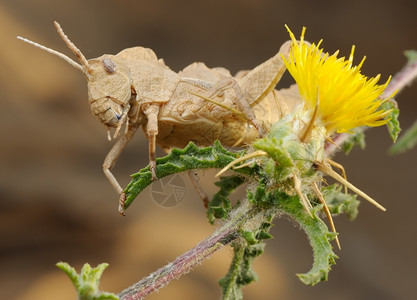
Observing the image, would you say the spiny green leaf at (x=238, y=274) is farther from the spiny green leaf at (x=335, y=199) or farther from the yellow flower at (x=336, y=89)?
the yellow flower at (x=336, y=89)

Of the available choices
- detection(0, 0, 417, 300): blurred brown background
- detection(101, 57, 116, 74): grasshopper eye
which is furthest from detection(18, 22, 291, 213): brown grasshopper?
detection(0, 0, 417, 300): blurred brown background

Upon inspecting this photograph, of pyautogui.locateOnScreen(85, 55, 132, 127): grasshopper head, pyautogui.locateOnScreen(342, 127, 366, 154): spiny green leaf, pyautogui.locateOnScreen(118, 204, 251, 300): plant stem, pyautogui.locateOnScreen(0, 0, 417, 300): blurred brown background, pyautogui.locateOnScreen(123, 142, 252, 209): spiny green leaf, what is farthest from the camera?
pyautogui.locateOnScreen(0, 0, 417, 300): blurred brown background

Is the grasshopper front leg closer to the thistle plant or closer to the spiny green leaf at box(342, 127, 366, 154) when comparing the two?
the thistle plant

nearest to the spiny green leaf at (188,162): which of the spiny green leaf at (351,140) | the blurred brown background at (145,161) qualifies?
the spiny green leaf at (351,140)

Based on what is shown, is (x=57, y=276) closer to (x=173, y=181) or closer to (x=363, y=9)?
(x=173, y=181)

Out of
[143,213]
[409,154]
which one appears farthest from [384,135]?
[143,213]

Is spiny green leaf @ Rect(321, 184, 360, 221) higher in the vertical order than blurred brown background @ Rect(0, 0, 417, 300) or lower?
lower

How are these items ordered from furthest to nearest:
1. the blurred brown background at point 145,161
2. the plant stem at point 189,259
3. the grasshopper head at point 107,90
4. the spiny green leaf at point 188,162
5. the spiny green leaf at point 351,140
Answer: the blurred brown background at point 145,161 < the spiny green leaf at point 351,140 < the grasshopper head at point 107,90 < the spiny green leaf at point 188,162 < the plant stem at point 189,259
